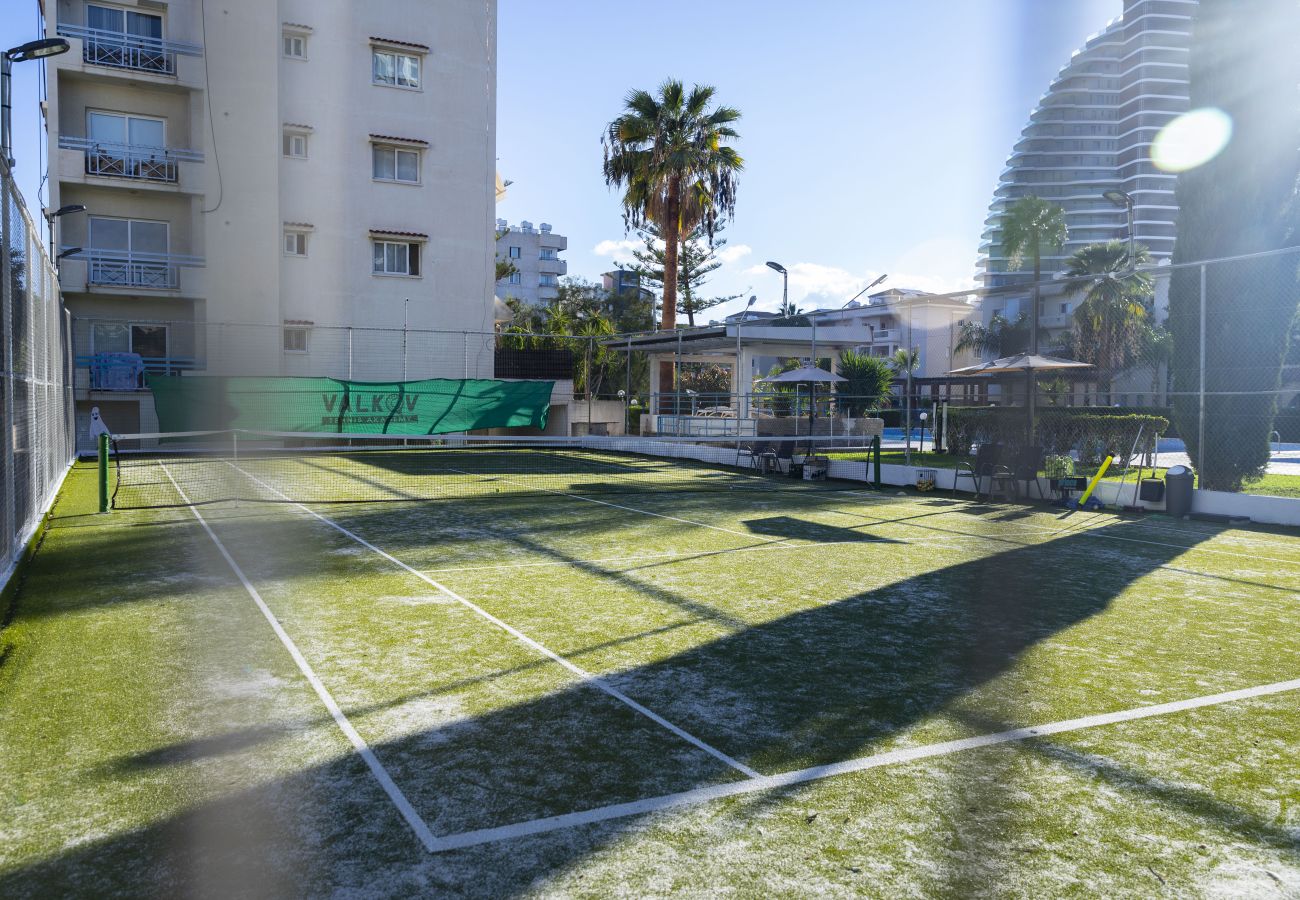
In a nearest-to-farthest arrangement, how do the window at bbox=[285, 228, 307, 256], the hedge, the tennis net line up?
the window at bbox=[285, 228, 307, 256], the tennis net, the hedge

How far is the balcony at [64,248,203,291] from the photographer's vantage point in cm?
2580

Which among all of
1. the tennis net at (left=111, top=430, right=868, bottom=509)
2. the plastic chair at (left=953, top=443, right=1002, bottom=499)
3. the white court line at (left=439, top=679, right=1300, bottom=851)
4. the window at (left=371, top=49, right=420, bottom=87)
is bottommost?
the white court line at (left=439, top=679, right=1300, bottom=851)

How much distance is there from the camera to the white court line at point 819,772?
12.2 feet

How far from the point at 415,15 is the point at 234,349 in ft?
100

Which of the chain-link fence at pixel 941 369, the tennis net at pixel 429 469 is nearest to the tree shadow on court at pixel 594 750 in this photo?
the chain-link fence at pixel 941 369

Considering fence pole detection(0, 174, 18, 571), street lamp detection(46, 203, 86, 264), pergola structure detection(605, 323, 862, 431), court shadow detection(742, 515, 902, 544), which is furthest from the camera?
pergola structure detection(605, 323, 862, 431)

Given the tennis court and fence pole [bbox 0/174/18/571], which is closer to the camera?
the tennis court

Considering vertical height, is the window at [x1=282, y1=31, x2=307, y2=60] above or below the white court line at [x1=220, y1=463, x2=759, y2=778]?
above

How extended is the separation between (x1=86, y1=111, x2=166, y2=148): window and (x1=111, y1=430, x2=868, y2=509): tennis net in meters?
9.78

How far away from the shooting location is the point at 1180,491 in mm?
14492

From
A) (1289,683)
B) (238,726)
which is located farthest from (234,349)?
(1289,683)

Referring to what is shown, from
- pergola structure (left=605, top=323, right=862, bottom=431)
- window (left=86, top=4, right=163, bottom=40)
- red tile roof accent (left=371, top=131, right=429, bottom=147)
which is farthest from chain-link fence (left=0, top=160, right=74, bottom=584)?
window (left=86, top=4, right=163, bottom=40)

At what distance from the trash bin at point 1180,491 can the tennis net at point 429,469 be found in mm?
6126

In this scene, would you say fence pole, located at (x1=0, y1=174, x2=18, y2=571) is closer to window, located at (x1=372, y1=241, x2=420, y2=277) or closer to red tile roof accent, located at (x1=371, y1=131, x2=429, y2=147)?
window, located at (x1=372, y1=241, x2=420, y2=277)
